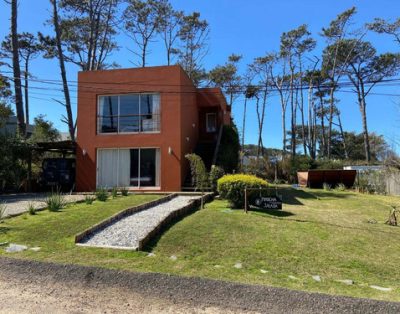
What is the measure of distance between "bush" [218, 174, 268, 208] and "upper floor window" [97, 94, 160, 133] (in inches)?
258

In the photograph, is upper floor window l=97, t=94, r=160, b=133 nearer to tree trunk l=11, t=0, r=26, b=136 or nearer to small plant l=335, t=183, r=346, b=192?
tree trunk l=11, t=0, r=26, b=136

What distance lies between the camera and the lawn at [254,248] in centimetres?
589

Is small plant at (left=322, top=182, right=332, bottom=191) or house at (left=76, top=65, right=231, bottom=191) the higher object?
house at (left=76, top=65, right=231, bottom=191)

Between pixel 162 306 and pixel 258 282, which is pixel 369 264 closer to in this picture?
pixel 258 282

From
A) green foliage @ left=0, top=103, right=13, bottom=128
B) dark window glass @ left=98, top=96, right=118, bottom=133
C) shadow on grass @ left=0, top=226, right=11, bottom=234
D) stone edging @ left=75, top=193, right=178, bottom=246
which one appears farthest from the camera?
green foliage @ left=0, top=103, right=13, bottom=128

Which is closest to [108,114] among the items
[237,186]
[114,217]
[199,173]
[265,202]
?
[199,173]

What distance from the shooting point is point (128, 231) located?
8.41 metres

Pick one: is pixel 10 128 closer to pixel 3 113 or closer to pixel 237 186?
pixel 3 113

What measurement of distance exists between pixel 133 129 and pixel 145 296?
12724 millimetres

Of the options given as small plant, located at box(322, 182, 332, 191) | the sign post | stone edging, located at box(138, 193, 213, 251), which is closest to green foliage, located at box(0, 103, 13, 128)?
stone edging, located at box(138, 193, 213, 251)

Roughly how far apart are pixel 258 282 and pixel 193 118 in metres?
15.6

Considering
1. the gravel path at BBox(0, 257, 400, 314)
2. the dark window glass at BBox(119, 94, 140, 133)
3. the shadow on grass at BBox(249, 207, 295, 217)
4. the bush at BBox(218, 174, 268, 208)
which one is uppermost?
the dark window glass at BBox(119, 94, 140, 133)

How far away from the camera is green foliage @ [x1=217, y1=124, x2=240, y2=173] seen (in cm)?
1820

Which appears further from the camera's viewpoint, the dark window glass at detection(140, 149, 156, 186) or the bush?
the dark window glass at detection(140, 149, 156, 186)
